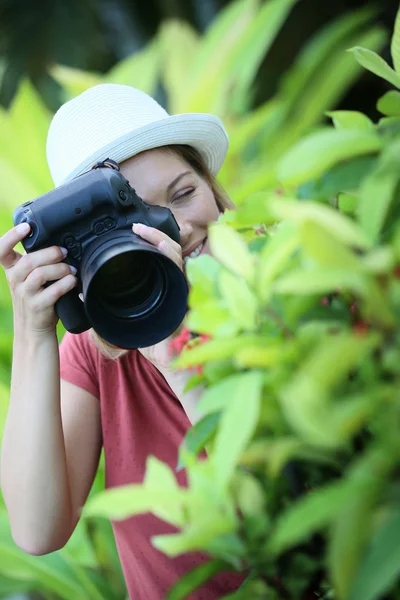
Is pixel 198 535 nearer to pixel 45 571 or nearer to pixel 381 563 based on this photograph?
pixel 381 563

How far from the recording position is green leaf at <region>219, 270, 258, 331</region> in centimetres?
36

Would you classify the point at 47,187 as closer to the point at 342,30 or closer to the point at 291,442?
the point at 342,30

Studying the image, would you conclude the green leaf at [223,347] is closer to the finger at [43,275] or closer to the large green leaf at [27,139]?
the finger at [43,275]

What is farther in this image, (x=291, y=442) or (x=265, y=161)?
(x=265, y=161)

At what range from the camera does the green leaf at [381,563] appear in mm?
290

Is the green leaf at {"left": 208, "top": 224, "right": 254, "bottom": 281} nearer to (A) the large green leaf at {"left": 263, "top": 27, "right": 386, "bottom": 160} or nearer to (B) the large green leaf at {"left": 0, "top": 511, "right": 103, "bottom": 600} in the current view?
(B) the large green leaf at {"left": 0, "top": 511, "right": 103, "bottom": 600}

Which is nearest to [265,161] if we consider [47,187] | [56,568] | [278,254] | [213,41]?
[213,41]

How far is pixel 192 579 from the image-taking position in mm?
357

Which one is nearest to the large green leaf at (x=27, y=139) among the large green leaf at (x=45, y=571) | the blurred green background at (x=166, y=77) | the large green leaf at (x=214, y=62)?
the blurred green background at (x=166, y=77)

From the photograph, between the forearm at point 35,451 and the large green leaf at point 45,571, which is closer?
the forearm at point 35,451

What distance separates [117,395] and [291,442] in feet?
1.99

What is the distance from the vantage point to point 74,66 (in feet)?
10.3

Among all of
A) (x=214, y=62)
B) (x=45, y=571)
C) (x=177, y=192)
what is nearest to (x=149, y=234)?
(x=177, y=192)

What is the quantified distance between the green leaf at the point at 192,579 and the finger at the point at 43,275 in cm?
42
